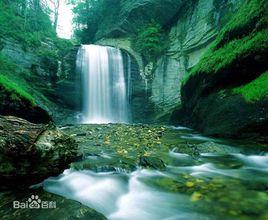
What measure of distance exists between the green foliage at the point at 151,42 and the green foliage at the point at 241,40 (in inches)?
376

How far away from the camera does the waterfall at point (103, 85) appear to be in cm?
1802

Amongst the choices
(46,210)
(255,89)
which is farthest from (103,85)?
(46,210)

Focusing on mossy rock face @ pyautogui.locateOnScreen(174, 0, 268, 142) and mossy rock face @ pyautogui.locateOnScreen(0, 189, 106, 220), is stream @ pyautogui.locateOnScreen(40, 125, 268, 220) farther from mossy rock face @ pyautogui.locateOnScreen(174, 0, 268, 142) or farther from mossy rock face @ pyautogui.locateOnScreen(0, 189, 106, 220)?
mossy rock face @ pyautogui.locateOnScreen(174, 0, 268, 142)

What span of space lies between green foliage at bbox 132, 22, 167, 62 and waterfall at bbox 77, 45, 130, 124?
2.23m

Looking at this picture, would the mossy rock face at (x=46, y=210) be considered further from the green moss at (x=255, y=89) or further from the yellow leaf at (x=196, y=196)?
the green moss at (x=255, y=89)

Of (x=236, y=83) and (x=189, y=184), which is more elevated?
(x=236, y=83)

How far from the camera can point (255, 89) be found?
23.2ft

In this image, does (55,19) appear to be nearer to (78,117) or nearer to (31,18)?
(31,18)

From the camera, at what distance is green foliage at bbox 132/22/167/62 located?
20.2 meters

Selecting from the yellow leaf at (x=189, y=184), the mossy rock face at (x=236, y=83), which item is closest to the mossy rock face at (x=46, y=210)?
the yellow leaf at (x=189, y=184)

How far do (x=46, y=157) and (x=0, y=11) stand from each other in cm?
1788

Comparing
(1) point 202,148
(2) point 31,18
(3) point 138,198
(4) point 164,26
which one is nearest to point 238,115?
(1) point 202,148

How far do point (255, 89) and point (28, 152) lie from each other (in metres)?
6.23

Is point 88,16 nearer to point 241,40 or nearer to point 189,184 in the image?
point 241,40
